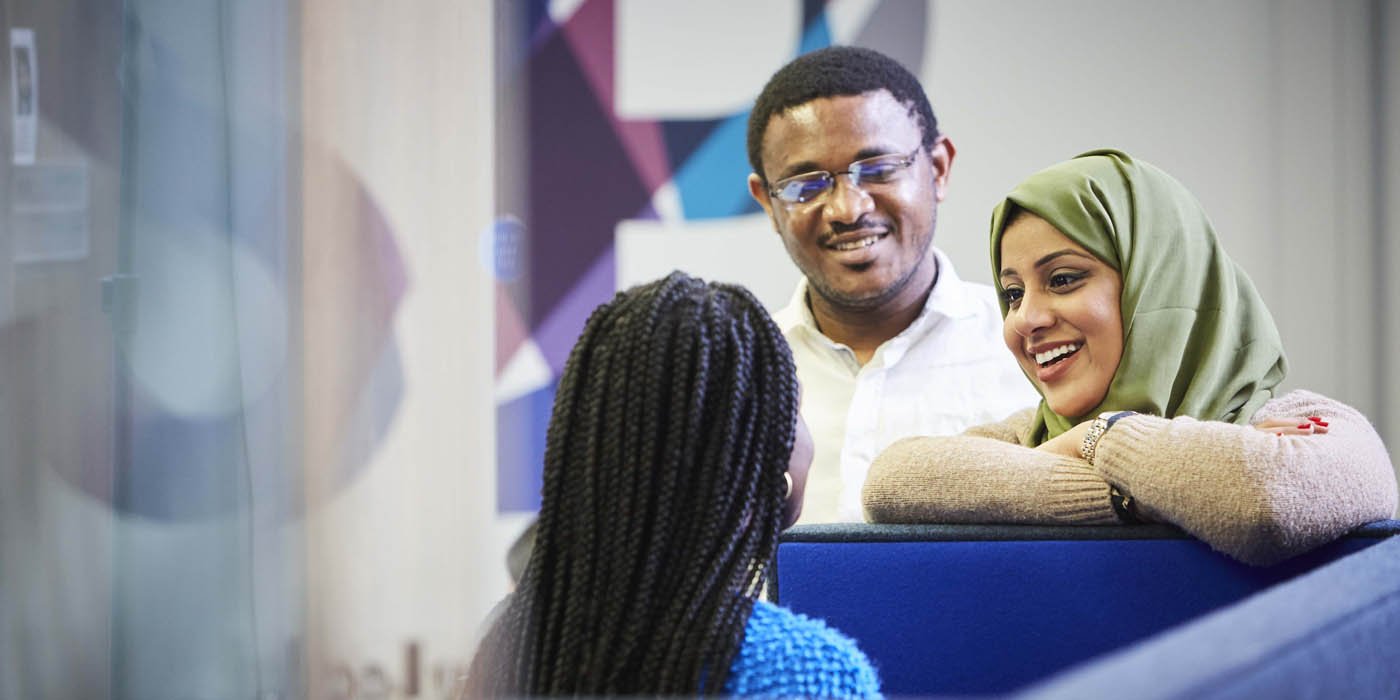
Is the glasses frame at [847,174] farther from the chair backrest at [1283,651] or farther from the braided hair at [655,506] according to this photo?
the chair backrest at [1283,651]

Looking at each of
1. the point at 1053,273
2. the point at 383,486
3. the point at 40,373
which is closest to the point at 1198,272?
the point at 1053,273

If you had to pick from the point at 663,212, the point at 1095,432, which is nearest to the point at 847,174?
the point at 1095,432

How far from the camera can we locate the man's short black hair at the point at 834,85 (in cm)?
278

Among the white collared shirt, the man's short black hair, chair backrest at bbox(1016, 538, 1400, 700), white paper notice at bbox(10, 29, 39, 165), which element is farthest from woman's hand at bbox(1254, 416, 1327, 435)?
white paper notice at bbox(10, 29, 39, 165)

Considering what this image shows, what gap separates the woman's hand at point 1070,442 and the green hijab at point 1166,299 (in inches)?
4.1

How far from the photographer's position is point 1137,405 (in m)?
1.79

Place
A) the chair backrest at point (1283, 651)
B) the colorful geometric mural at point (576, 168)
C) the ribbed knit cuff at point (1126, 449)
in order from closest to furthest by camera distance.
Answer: the chair backrest at point (1283, 651), the ribbed knit cuff at point (1126, 449), the colorful geometric mural at point (576, 168)

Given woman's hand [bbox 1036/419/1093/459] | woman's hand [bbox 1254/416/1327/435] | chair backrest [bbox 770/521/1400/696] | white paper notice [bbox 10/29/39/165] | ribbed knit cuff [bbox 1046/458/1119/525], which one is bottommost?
chair backrest [bbox 770/521/1400/696]

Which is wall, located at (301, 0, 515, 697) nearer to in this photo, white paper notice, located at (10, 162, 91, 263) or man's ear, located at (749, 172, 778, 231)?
white paper notice, located at (10, 162, 91, 263)

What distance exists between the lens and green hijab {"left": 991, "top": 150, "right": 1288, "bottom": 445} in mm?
Result: 1787

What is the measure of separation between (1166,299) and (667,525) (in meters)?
0.97

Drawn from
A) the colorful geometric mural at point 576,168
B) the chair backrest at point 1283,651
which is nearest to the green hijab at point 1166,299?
the chair backrest at point 1283,651

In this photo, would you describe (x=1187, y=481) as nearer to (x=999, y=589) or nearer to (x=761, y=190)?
(x=999, y=589)

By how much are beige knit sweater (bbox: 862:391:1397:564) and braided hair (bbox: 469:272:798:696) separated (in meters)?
0.48
